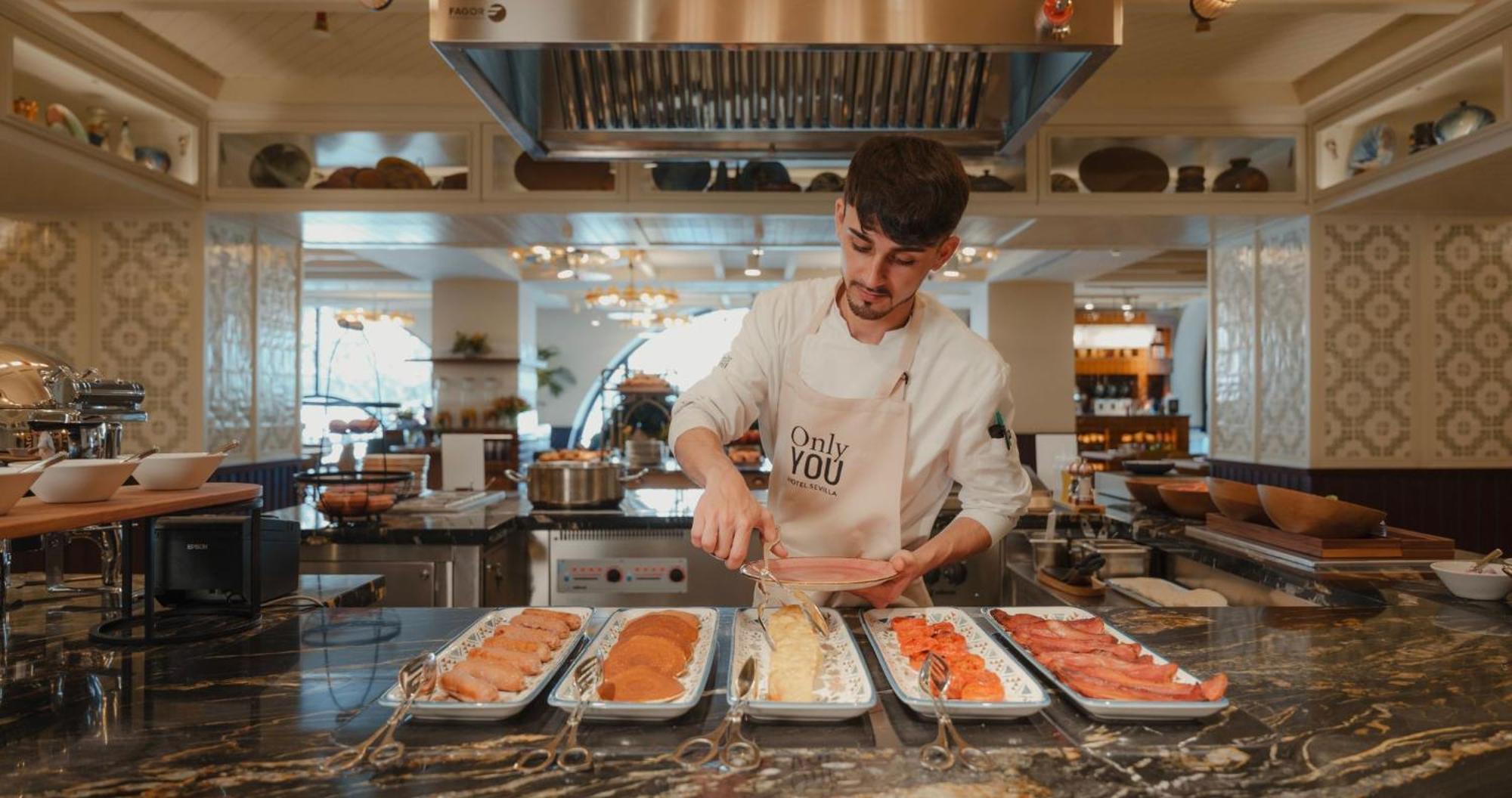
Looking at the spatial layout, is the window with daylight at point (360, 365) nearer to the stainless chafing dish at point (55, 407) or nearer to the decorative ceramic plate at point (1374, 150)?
the decorative ceramic plate at point (1374, 150)

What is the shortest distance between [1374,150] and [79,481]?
19.7 feet

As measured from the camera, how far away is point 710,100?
269cm

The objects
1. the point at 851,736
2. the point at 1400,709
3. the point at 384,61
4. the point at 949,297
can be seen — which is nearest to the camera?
the point at 851,736

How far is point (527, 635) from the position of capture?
1.41 metres

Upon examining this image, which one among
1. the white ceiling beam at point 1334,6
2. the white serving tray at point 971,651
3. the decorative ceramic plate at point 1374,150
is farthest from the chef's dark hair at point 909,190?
the decorative ceramic plate at point 1374,150

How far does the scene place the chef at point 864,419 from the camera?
6.06 ft

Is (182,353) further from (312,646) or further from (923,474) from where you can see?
(923,474)

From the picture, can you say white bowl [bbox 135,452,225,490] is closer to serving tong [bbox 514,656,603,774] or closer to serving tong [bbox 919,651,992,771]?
serving tong [bbox 514,656,603,774]

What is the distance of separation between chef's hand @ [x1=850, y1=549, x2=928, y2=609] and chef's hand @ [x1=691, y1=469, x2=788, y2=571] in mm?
223

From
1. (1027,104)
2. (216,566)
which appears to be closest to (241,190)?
(216,566)

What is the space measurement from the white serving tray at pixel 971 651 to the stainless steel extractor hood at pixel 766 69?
52.7 inches

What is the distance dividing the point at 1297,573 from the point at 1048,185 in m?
3.54

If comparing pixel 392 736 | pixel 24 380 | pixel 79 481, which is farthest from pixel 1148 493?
pixel 24 380

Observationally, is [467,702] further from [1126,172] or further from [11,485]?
[1126,172]
